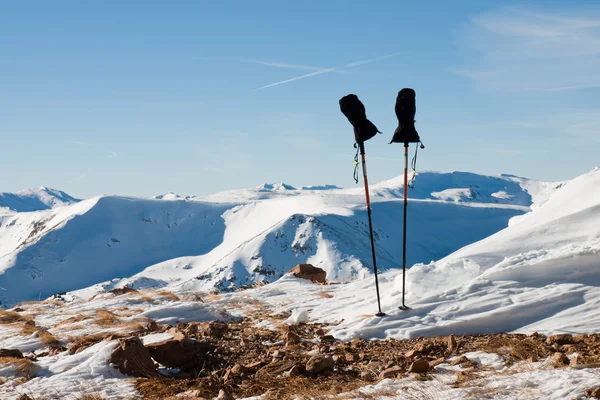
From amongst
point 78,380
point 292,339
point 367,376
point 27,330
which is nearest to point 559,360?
point 367,376

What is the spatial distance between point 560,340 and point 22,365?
269 inches

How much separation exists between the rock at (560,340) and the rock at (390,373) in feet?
6.62

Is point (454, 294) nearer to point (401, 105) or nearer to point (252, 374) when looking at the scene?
point (401, 105)

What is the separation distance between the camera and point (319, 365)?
6324 mm

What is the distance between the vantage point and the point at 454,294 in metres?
9.41

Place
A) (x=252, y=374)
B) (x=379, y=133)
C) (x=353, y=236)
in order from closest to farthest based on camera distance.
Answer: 1. (x=252, y=374)
2. (x=379, y=133)
3. (x=353, y=236)

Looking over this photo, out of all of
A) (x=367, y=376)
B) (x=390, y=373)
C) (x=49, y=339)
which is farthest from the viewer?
(x=49, y=339)

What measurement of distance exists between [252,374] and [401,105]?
16.8ft

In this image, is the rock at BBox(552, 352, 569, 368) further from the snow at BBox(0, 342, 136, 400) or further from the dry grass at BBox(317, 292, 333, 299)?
the dry grass at BBox(317, 292, 333, 299)

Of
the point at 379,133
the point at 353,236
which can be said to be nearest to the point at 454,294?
the point at 379,133

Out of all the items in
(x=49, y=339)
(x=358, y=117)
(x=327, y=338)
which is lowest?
(x=327, y=338)

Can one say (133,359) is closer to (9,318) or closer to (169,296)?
(9,318)

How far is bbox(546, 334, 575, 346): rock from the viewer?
6613 millimetres

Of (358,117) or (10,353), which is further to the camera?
(358,117)
